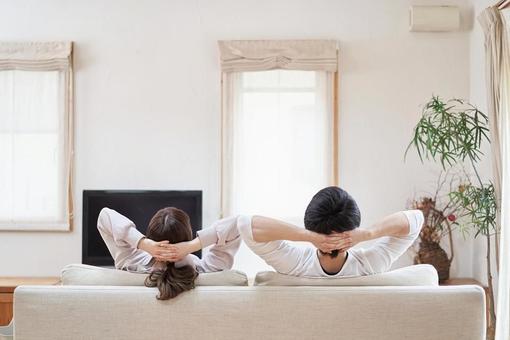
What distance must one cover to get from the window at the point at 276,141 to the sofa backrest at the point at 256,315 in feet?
10.3

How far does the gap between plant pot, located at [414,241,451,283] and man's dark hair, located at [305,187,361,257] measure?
113 inches

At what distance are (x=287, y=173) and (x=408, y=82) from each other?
3.92 ft

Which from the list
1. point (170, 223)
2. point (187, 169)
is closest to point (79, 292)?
point (170, 223)

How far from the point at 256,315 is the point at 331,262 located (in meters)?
0.37

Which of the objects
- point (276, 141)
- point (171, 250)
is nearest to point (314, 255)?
point (171, 250)

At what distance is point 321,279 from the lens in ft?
8.27

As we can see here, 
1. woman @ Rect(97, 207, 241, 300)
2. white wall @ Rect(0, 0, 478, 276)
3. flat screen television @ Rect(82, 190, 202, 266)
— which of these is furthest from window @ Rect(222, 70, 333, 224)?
woman @ Rect(97, 207, 241, 300)

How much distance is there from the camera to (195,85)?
5.61 metres

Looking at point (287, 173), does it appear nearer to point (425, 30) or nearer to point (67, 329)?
point (425, 30)

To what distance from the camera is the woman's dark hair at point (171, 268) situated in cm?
244

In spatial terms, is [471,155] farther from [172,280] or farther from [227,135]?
[172,280]

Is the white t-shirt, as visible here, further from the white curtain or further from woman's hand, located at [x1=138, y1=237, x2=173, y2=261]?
the white curtain

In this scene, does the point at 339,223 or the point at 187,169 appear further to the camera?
the point at 187,169

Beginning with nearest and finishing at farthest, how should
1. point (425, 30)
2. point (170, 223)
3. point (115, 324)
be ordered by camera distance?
point (115, 324)
point (170, 223)
point (425, 30)
